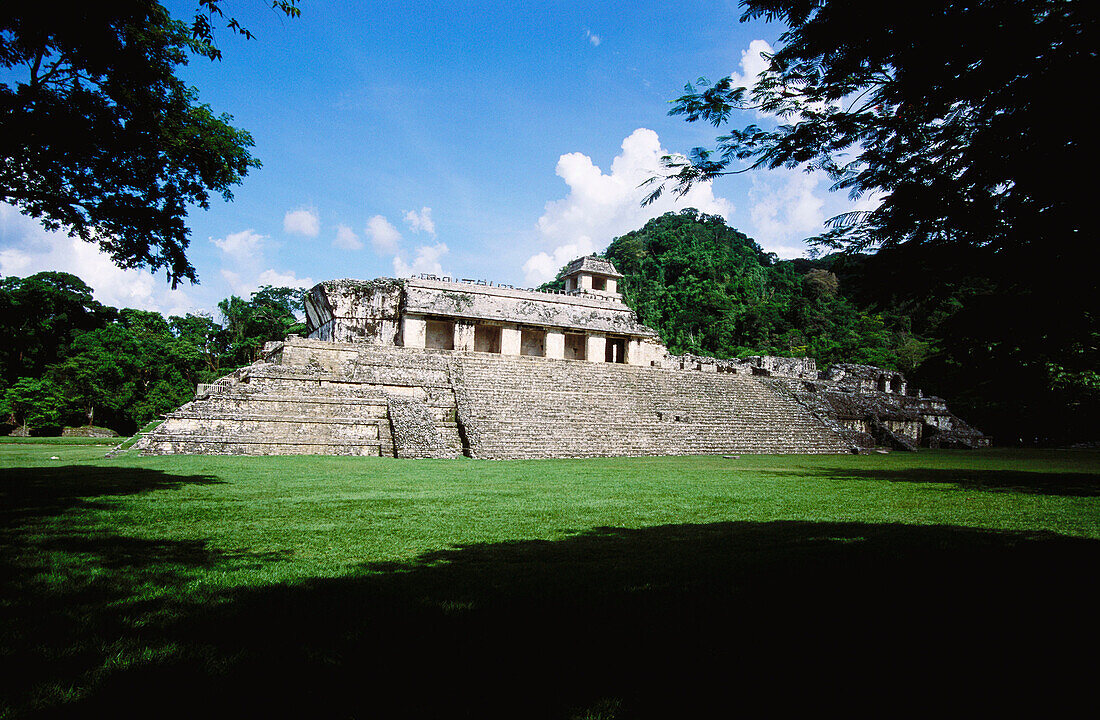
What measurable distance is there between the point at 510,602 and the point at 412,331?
1948 centimetres

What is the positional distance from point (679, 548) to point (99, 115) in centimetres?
605

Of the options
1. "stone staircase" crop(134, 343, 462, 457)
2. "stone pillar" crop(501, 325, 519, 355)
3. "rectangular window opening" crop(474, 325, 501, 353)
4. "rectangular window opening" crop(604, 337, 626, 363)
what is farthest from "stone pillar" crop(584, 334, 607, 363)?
"stone staircase" crop(134, 343, 462, 457)

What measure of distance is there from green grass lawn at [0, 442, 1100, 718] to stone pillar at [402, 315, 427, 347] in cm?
1567

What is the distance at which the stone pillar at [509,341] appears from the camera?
22480 mm

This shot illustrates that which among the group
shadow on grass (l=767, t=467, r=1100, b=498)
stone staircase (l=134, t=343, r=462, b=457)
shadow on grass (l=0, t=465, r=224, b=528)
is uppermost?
stone staircase (l=134, t=343, r=462, b=457)

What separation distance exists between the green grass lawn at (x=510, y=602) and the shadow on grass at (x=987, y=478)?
1874 millimetres

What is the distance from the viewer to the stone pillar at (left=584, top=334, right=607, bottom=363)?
77.0 feet

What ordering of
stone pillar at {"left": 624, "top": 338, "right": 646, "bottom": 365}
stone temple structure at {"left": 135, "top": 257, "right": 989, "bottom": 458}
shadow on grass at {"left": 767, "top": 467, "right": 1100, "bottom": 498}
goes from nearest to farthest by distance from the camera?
1. shadow on grass at {"left": 767, "top": 467, "right": 1100, "bottom": 498}
2. stone temple structure at {"left": 135, "top": 257, "right": 989, "bottom": 458}
3. stone pillar at {"left": 624, "top": 338, "right": 646, "bottom": 365}

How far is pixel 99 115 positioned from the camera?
5.37 metres

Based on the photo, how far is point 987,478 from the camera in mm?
8961

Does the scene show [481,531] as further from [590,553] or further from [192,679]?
[192,679]

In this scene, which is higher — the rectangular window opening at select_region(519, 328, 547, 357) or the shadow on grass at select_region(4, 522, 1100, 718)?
the rectangular window opening at select_region(519, 328, 547, 357)

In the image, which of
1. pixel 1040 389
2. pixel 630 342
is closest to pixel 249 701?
pixel 1040 389

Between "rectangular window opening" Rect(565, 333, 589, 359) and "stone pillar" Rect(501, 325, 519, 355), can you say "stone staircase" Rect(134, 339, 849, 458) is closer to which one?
"stone pillar" Rect(501, 325, 519, 355)
